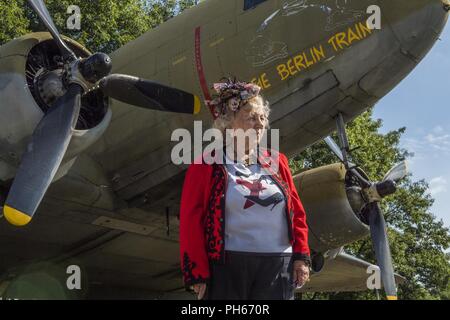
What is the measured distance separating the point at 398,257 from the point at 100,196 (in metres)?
22.2

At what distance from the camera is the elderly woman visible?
2830mm

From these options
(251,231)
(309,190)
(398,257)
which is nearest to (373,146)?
(398,257)

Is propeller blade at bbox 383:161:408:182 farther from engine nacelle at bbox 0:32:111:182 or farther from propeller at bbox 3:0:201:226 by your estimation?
engine nacelle at bbox 0:32:111:182

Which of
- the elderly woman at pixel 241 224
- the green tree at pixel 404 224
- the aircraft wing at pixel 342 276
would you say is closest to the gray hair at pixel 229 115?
the elderly woman at pixel 241 224

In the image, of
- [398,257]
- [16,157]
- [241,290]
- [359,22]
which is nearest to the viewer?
[241,290]

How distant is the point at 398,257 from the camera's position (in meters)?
26.8

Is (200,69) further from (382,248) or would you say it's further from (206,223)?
(206,223)

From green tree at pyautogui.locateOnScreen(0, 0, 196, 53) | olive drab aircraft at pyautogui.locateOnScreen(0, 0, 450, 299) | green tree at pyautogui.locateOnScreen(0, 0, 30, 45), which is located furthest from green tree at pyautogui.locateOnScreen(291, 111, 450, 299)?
olive drab aircraft at pyautogui.locateOnScreen(0, 0, 450, 299)

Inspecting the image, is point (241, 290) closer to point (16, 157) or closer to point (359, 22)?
point (16, 157)

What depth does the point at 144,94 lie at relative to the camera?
24.1 feet

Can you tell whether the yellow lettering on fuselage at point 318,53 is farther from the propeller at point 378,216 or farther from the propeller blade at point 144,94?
the propeller at point 378,216

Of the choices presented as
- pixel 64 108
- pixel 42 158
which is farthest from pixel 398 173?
pixel 42 158

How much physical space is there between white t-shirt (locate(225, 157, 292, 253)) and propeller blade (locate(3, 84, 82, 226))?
3622mm

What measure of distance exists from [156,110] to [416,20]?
4.01 m
